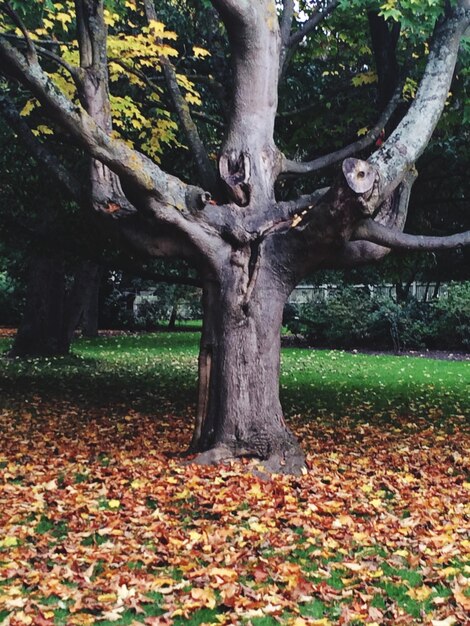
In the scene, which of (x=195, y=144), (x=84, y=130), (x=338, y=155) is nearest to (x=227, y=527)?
(x=84, y=130)

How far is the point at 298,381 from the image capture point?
13633 millimetres

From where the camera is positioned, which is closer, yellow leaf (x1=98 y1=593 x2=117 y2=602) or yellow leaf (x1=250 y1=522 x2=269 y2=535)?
yellow leaf (x1=98 y1=593 x2=117 y2=602)

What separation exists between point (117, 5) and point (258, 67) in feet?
9.94

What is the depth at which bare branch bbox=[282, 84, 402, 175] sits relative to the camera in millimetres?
7750

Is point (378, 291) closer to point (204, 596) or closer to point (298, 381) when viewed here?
point (298, 381)

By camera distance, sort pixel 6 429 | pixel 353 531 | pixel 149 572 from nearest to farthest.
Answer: pixel 149 572 → pixel 353 531 → pixel 6 429

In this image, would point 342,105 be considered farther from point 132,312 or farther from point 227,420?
point 132,312

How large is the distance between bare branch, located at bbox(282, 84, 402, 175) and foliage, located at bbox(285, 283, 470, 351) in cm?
1230

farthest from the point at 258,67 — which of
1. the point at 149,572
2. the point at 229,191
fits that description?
the point at 149,572

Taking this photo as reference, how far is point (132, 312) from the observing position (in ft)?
98.3

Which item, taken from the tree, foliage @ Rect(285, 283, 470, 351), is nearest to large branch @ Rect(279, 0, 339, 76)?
the tree

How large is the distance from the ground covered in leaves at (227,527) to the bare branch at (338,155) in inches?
121

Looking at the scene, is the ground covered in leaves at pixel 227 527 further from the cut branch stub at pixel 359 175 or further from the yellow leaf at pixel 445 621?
the cut branch stub at pixel 359 175

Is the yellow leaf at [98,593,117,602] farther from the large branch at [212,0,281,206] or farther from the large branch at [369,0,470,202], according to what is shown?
the large branch at [369,0,470,202]
